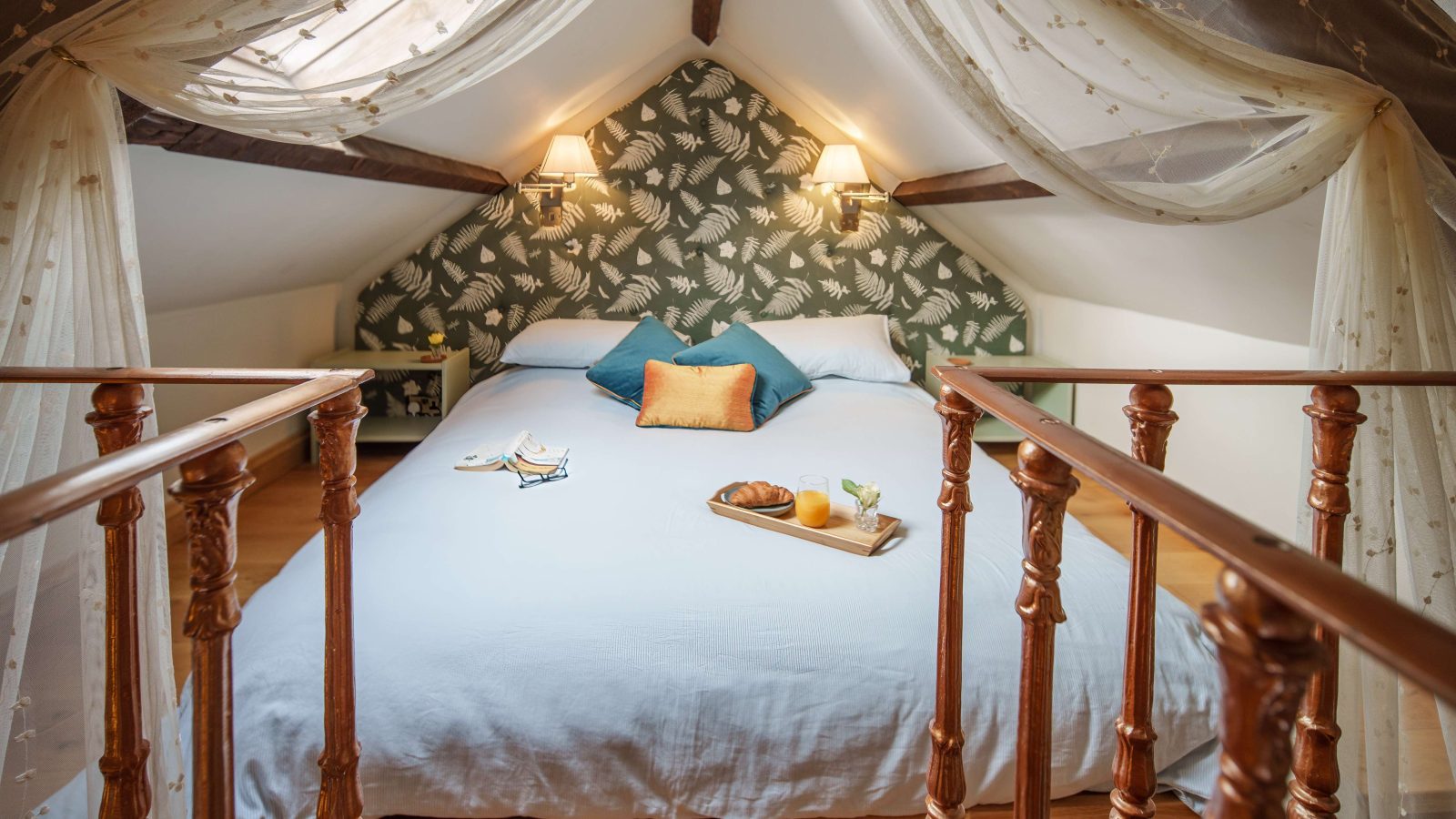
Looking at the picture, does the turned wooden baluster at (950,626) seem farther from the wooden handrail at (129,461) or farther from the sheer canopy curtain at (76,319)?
the sheer canopy curtain at (76,319)

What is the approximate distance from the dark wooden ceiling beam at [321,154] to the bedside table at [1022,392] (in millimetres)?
2375

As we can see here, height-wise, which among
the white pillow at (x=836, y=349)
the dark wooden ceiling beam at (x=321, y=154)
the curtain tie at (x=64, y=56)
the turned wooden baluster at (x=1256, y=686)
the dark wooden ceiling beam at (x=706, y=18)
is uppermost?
the dark wooden ceiling beam at (x=706, y=18)

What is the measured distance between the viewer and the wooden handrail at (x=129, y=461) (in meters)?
0.65

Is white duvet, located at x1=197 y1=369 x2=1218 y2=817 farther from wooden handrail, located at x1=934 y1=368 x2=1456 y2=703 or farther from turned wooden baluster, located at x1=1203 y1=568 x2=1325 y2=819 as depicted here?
turned wooden baluster, located at x1=1203 y1=568 x2=1325 y2=819

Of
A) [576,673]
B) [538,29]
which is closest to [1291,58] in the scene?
[538,29]

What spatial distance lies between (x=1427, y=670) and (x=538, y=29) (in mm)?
1706

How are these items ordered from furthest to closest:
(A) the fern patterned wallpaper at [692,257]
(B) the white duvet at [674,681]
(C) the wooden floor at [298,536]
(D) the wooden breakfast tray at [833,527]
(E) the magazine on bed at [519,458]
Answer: (A) the fern patterned wallpaper at [692,257] < (C) the wooden floor at [298,536] < (E) the magazine on bed at [519,458] < (D) the wooden breakfast tray at [833,527] < (B) the white duvet at [674,681]

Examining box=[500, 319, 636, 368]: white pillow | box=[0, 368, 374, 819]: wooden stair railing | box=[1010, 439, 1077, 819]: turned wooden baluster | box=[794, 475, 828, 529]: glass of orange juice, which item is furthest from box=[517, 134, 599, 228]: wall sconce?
box=[1010, 439, 1077, 819]: turned wooden baluster

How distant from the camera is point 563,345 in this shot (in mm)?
4062

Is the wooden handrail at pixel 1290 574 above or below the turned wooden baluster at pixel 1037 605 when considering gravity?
above

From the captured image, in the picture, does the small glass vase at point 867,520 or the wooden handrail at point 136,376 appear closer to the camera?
the wooden handrail at point 136,376

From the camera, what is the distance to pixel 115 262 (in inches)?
52.5

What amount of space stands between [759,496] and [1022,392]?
2748mm

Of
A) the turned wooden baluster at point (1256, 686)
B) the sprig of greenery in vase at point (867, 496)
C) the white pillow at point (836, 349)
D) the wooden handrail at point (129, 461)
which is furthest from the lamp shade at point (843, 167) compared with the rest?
the turned wooden baluster at point (1256, 686)
